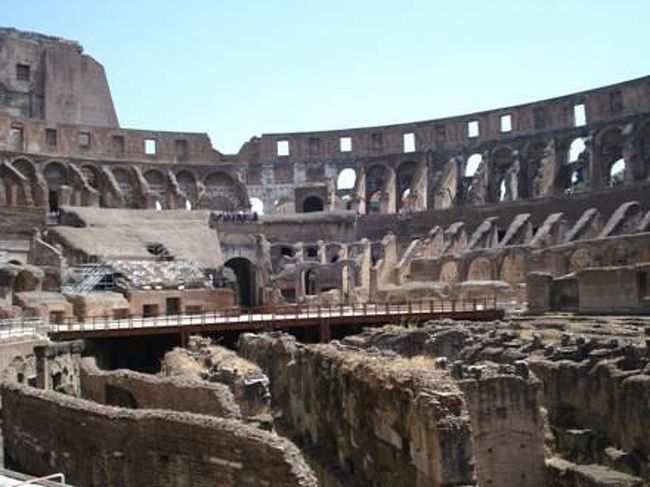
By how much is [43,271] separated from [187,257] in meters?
9.85

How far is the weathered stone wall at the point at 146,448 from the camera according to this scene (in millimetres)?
7461

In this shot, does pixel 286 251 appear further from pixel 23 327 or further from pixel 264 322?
pixel 23 327

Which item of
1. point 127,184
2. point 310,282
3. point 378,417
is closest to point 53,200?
point 127,184

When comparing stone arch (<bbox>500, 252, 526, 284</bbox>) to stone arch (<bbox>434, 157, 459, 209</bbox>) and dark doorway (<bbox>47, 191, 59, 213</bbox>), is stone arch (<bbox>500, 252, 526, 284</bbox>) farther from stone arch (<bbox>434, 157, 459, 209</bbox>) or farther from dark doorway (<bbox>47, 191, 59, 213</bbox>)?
dark doorway (<bbox>47, 191, 59, 213</bbox>)

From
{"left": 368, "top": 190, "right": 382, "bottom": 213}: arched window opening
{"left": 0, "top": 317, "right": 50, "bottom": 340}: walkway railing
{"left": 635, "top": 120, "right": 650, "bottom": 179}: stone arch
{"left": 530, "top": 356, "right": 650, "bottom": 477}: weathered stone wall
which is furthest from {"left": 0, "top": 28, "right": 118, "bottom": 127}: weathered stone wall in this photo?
{"left": 530, "top": 356, "right": 650, "bottom": 477}: weathered stone wall

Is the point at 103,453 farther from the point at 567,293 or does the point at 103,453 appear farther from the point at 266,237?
the point at 266,237

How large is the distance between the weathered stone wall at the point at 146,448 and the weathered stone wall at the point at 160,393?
182 centimetres

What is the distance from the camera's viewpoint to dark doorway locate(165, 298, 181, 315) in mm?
39938

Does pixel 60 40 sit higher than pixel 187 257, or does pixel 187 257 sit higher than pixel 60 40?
pixel 60 40

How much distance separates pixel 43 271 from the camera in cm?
3838

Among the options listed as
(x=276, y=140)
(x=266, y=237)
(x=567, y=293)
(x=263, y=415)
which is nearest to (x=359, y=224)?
(x=266, y=237)

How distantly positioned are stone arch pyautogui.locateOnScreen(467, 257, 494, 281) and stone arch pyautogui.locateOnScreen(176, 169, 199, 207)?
82.4 ft

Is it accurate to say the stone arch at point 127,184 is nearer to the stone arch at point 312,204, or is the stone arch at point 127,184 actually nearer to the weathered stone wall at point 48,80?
the weathered stone wall at point 48,80

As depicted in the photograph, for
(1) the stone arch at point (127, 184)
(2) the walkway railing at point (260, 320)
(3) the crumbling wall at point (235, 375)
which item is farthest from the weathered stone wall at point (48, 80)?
(3) the crumbling wall at point (235, 375)
